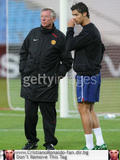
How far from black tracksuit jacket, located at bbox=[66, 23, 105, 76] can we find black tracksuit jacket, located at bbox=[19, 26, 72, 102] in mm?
292

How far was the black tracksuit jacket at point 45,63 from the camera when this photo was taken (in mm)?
7168

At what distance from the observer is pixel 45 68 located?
7.18 metres

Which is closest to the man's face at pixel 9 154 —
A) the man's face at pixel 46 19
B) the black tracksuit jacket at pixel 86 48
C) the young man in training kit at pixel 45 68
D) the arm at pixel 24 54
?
the young man in training kit at pixel 45 68

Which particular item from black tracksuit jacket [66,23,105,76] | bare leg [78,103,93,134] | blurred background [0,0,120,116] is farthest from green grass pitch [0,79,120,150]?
black tracksuit jacket [66,23,105,76]

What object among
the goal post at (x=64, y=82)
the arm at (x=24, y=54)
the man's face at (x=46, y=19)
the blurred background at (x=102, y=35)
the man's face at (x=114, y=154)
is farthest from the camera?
the blurred background at (x=102, y=35)

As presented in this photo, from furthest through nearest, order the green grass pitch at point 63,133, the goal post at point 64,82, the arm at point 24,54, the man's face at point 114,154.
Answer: the goal post at point 64,82
the green grass pitch at point 63,133
the arm at point 24,54
the man's face at point 114,154

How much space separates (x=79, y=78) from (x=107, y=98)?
5.01 metres

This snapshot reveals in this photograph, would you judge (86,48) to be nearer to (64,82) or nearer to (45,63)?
(45,63)

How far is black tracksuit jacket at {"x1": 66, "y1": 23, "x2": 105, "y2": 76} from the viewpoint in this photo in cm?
689

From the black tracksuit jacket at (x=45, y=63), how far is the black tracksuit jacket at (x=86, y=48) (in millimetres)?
292

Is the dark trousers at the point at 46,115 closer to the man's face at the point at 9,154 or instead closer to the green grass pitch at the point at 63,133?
the green grass pitch at the point at 63,133

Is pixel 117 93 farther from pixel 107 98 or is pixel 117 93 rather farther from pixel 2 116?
pixel 2 116

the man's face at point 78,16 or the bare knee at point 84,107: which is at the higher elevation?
the man's face at point 78,16

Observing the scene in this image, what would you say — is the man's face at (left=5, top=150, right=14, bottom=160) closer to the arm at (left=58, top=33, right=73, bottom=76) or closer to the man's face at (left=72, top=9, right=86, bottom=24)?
the arm at (left=58, top=33, right=73, bottom=76)
